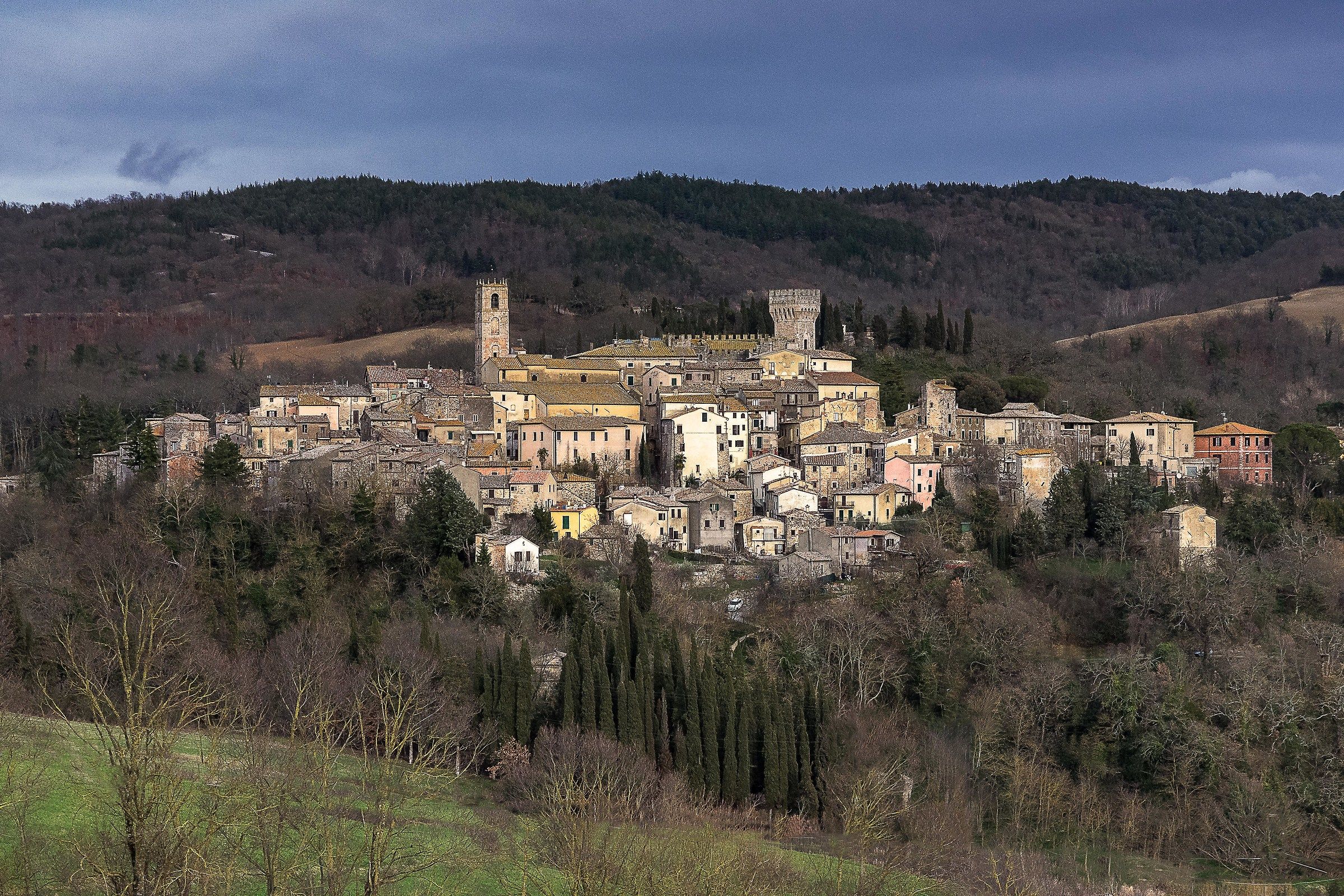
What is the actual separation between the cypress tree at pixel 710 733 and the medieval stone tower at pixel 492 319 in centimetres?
3242

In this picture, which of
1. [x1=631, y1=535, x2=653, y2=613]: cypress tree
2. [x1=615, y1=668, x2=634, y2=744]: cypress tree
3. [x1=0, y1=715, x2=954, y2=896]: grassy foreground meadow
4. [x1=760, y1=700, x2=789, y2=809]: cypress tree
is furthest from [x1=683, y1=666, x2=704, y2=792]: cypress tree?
[x1=631, y1=535, x2=653, y2=613]: cypress tree

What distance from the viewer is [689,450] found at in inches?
1951

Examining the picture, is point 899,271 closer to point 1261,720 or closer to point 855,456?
point 855,456

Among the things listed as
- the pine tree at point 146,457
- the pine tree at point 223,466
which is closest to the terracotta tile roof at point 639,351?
the pine tree at point 223,466

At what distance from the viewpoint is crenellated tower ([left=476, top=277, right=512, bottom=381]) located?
63000mm

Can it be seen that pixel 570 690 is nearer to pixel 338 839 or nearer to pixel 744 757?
pixel 744 757

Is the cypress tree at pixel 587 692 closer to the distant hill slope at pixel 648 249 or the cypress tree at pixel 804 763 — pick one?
the cypress tree at pixel 804 763

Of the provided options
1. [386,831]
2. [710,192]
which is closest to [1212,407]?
[386,831]

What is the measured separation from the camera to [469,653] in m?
35.4

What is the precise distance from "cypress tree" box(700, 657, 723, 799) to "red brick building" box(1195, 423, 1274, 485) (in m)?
24.9

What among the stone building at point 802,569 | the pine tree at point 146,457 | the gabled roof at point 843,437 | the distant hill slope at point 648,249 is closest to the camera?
the stone building at point 802,569

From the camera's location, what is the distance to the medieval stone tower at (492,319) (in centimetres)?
6303

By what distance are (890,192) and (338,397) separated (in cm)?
11705

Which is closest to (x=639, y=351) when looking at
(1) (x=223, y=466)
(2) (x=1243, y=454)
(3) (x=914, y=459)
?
(3) (x=914, y=459)
